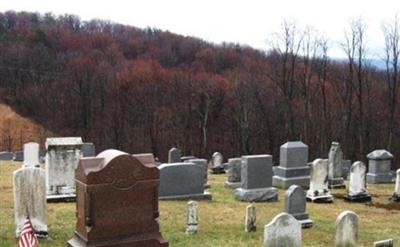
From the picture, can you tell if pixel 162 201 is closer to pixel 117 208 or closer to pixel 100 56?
pixel 117 208

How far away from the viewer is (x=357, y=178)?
1620 centimetres

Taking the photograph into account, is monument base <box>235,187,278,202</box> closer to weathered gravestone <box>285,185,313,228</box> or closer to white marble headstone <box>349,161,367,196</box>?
white marble headstone <box>349,161,367,196</box>

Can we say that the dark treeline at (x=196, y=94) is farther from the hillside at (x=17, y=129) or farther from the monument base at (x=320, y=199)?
the monument base at (x=320, y=199)

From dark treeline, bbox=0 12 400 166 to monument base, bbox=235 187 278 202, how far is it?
17266 mm

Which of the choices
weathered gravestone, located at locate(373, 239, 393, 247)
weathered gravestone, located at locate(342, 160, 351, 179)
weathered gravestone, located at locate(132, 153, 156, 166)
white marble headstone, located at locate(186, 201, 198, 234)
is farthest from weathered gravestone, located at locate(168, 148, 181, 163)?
weathered gravestone, located at locate(132, 153, 156, 166)

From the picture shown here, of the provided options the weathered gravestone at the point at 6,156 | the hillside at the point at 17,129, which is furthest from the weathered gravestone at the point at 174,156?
the hillside at the point at 17,129

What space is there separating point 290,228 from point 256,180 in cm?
647

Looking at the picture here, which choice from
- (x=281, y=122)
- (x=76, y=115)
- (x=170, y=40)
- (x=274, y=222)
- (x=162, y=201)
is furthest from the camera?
(x=170, y=40)

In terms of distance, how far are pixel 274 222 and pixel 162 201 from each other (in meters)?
5.68

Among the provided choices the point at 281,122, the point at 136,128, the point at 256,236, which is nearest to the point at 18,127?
the point at 136,128

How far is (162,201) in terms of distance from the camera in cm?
1396

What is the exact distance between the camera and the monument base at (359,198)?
16.2 meters

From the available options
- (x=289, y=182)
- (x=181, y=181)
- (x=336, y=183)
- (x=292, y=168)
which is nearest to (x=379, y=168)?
(x=336, y=183)

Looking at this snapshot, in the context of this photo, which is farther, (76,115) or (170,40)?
(170,40)
